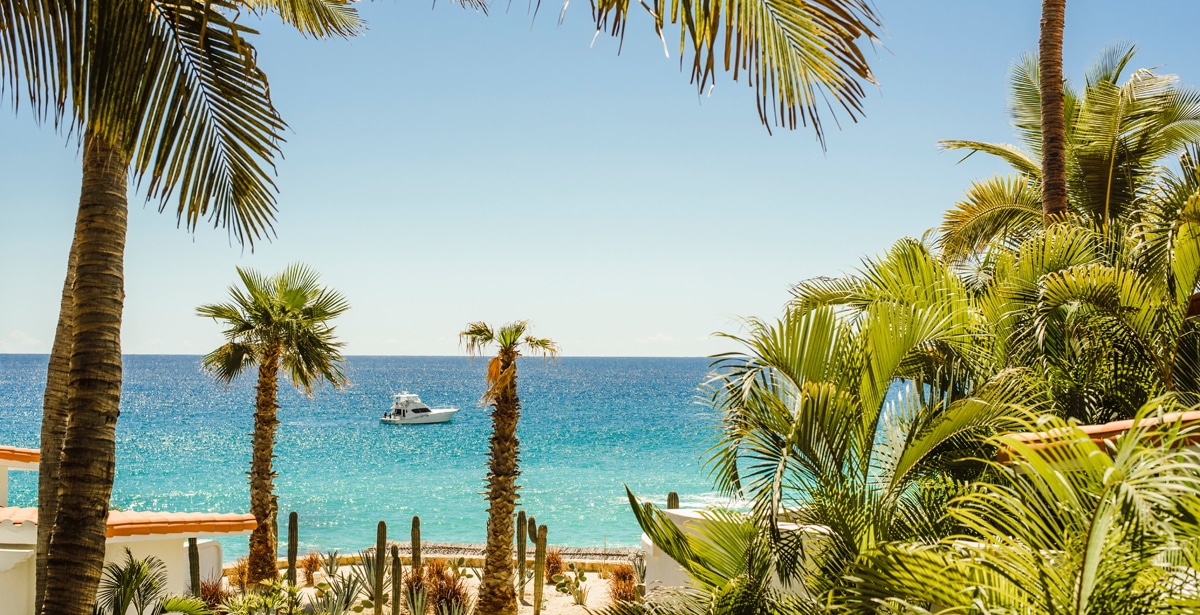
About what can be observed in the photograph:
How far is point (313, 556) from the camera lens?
64.8 ft

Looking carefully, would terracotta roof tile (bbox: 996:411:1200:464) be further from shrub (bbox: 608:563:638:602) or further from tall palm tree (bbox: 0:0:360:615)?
shrub (bbox: 608:563:638:602)

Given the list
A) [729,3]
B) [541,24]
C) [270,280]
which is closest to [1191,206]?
[729,3]

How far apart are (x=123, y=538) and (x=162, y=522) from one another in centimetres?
39

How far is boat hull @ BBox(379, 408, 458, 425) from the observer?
80375 millimetres

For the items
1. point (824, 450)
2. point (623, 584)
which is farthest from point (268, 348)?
point (824, 450)

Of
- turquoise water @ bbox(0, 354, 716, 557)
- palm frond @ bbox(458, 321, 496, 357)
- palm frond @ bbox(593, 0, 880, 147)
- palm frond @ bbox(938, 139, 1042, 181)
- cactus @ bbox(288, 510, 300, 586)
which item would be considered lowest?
turquoise water @ bbox(0, 354, 716, 557)

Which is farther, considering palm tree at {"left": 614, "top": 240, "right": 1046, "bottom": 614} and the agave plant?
the agave plant

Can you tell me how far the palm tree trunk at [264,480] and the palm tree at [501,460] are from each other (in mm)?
4452

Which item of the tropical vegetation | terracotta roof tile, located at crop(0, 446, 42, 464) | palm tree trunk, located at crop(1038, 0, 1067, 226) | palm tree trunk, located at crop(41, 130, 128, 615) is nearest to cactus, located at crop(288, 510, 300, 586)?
terracotta roof tile, located at crop(0, 446, 42, 464)

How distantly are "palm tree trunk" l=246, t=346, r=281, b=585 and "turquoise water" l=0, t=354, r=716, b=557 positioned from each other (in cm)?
524

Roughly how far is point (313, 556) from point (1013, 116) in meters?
16.9

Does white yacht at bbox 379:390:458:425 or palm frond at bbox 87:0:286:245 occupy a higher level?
palm frond at bbox 87:0:286:245

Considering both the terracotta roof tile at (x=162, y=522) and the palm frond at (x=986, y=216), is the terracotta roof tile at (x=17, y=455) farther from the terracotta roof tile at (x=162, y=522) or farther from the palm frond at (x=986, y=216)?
the palm frond at (x=986, y=216)

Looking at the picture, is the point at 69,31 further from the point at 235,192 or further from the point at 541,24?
the point at 541,24
